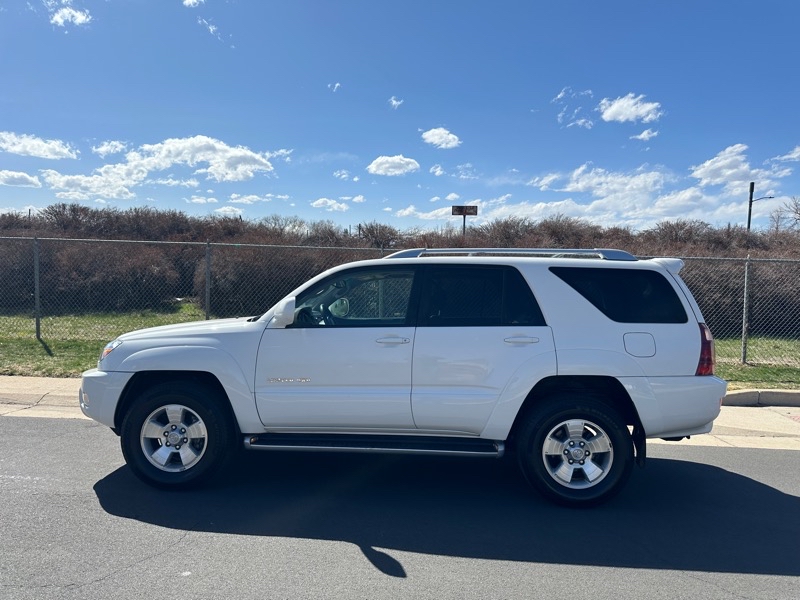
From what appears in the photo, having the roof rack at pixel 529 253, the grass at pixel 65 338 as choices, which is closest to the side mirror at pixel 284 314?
the roof rack at pixel 529 253

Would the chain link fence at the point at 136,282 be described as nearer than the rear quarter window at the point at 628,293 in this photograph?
No

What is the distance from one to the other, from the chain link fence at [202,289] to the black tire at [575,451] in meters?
6.23

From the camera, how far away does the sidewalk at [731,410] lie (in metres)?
6.75

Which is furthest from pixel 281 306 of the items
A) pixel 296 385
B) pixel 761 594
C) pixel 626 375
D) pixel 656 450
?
pixel 656 450

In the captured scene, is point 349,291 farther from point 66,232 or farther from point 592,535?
point 66,232

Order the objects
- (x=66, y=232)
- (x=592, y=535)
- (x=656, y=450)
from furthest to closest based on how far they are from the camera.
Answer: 1. (x=66, y=232)
2. (x=656, y=450)
3. (x=592, y=535)

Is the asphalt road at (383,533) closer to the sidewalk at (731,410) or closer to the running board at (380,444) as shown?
the running board at (380,444)

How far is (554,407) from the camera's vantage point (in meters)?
4.58

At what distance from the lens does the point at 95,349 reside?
Result: 419 inches

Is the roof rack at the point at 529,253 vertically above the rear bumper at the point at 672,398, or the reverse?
the roof rack at the point at 529,253

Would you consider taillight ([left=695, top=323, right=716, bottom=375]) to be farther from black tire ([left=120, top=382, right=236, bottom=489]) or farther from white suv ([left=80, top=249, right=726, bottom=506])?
black tire ([left=120, top=382, right=236, bottom=489])

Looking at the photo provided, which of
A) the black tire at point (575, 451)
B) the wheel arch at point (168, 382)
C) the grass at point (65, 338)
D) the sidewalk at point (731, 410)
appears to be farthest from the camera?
the grass at point (65, 338)

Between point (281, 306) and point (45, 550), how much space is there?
2214mm

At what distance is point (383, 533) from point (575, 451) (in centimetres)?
162
